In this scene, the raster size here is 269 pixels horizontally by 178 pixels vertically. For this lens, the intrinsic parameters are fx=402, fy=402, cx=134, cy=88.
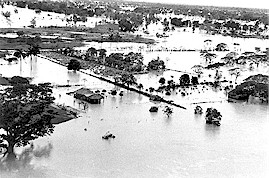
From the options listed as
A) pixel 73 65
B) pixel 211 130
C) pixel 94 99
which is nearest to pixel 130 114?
pixel 94 99

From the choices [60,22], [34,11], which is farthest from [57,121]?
[34,11]

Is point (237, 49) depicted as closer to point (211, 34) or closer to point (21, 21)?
point (211, 34)

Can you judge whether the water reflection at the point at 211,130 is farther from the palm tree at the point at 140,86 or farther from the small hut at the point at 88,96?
the palm tree at the point at 140,86

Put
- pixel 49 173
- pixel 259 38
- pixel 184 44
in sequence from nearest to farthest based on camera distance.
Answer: pixel 49 173 → pixel 184 44 → pixel 259 38

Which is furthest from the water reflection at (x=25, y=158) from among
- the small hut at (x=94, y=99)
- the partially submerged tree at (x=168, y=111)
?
the partially submerged tree at (x=168, y=111)

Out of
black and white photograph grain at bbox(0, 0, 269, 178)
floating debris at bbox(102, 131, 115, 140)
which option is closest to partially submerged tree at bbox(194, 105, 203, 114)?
black and white photograph grain at bbox(0, 0, 269, 178)

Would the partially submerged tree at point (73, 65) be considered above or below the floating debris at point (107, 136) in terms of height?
above
